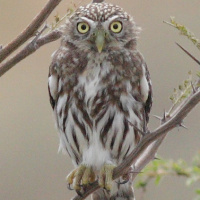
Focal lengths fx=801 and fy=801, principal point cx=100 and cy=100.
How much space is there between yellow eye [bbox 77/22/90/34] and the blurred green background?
731cm

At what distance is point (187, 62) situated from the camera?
15367 mm

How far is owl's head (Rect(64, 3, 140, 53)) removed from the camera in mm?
6098

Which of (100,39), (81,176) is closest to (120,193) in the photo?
(81,176)

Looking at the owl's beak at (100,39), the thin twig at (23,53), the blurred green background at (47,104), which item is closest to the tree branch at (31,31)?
the thin twig at (23,53)

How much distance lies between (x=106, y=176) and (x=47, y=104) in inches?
432

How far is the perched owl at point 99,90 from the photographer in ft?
20.2

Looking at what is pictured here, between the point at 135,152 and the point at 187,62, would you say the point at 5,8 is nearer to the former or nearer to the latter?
the point at 187,62

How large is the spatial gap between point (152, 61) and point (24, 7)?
3341 millimetres

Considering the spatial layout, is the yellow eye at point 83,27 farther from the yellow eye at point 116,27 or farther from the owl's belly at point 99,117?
the owl's belly at point 99,117

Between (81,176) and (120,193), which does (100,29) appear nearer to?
(81,176)

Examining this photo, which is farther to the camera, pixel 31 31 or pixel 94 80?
pixel 94 80

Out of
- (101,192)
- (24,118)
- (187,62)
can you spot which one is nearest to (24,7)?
(24,118)

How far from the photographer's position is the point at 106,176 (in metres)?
6.06

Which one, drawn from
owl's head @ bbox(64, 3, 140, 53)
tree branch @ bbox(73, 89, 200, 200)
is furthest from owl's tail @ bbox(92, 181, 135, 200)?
owl's head @ bbox(64, 3, 140, 53)
